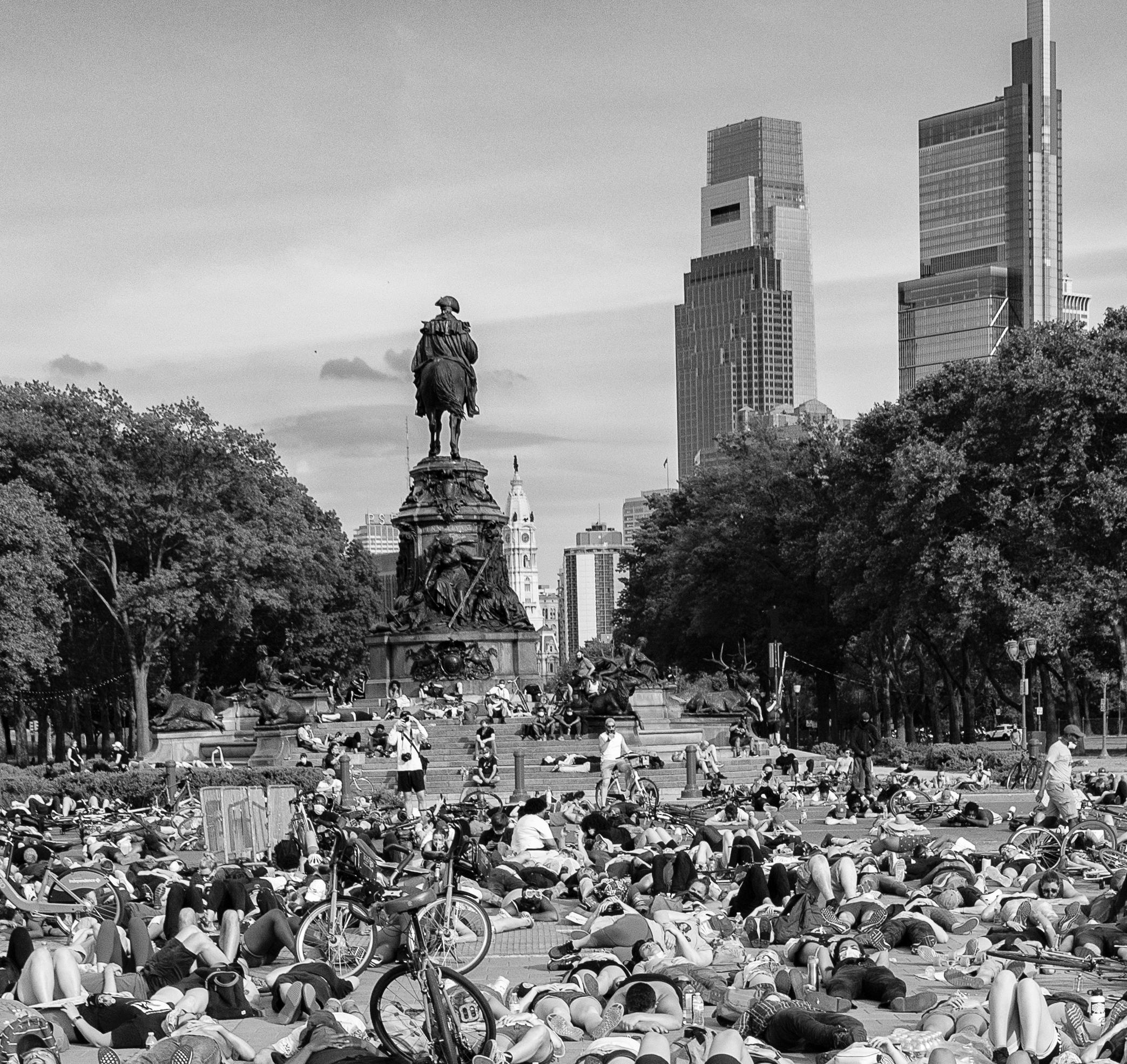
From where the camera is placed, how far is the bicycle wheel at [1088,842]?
806 inches

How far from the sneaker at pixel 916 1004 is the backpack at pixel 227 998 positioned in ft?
15.4

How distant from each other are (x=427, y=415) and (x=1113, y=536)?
2035 cm

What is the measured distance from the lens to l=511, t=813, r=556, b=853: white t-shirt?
21.2 metres

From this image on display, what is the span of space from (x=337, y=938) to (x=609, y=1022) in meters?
3.17

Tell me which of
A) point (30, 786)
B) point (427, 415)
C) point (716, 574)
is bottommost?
point (30, 786)

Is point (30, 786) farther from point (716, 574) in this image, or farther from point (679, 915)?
point (716, 574)

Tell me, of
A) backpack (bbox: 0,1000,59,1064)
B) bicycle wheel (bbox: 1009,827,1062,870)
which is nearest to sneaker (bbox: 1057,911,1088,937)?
bicycle wheel (bbox: 1009,827,1062,870)

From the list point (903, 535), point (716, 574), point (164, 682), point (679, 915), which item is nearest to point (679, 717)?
point (903, 535)

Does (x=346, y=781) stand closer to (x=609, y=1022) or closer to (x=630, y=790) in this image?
(x=630, y=790)

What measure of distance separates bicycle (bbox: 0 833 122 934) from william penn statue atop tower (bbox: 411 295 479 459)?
3759 cm

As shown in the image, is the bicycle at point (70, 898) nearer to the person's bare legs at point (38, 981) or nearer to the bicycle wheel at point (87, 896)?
the bicycle wheel at point (87, 896)

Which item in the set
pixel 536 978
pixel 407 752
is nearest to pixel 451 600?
pixel 407 752

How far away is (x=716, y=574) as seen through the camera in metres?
67.5

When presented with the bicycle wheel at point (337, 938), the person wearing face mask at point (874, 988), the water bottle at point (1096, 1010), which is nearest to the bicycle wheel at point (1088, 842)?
the person wearing face mask at point (874, 988)
